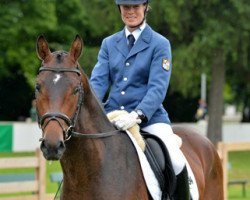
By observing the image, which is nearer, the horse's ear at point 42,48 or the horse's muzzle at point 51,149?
the horse's muzzle at point 51,149

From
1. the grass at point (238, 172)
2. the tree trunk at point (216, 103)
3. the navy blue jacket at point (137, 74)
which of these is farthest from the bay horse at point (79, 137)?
the tree trunk at point (216, 103)

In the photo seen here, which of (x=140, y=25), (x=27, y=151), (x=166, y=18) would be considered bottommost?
(x=27, y=151)

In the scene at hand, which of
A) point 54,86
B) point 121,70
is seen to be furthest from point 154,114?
point 54,86

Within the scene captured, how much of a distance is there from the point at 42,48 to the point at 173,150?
1.78 metres

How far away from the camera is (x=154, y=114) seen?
23.7 feet

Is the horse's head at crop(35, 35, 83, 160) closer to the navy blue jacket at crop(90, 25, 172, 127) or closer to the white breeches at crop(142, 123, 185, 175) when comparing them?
the navy blue jacket at crop(90, 25, 172, 127)

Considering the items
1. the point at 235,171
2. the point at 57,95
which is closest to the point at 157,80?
the point at 57,95

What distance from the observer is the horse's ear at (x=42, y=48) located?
605 centimetres

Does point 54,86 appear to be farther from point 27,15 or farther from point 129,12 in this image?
point 27,15

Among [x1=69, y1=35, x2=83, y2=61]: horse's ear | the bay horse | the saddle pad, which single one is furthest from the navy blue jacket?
[x1=69, y1=35, x2=83, y2=61]: horse's ear

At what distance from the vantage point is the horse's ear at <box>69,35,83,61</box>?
6070mm

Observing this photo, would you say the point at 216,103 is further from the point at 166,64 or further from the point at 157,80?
the point at 157,80

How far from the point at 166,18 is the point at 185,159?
77.8ft

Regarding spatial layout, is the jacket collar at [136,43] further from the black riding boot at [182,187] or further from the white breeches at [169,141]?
the black riding boot at [182,187]
